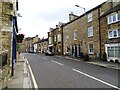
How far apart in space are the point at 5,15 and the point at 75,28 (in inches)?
1169

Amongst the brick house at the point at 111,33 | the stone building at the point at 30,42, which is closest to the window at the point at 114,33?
the brick house at the point at 111,33

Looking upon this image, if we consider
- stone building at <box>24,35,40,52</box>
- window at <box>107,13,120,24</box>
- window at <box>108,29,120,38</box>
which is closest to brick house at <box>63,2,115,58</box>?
window at <box>108,29,120,38</box>

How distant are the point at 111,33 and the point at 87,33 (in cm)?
681

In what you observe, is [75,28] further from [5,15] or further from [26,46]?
[26,46]

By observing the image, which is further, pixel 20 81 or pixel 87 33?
pixel 87 33

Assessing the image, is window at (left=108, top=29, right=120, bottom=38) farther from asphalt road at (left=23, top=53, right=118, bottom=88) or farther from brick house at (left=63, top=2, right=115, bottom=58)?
asphalt road at (left=23, top=53, right=118, bottom=88)

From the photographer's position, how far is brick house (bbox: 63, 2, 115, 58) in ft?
86.9

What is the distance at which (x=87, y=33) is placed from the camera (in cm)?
2978

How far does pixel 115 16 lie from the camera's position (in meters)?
22.7

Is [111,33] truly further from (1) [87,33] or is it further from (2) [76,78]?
(2) [76,78]

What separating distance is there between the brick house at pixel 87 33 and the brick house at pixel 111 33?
131cm

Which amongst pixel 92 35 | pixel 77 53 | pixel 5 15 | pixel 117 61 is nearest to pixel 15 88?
pixel 5 15

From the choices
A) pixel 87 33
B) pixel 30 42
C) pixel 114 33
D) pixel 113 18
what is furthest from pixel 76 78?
pixel 30 42

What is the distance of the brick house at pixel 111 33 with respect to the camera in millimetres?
22188
